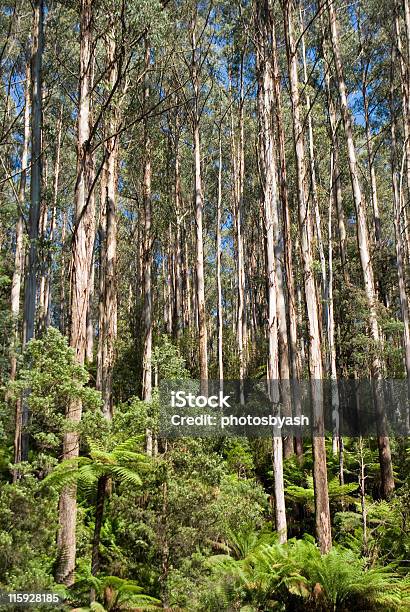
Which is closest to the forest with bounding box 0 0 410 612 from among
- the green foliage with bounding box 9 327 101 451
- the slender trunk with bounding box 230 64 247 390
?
the green foliage with bounding box 9 327 101 451

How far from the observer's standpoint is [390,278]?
61.9 ft

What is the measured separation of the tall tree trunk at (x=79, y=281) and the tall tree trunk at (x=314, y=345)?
11.0ft

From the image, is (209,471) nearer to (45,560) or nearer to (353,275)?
(45,560)

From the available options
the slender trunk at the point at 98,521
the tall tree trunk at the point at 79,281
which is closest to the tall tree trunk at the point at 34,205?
the tall tree trunk at the point at 79,281

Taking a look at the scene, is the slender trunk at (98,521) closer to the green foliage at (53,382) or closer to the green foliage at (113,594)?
the green foliage at (113,594)

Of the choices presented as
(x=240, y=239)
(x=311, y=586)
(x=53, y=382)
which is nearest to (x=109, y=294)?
(x=53, y=382)

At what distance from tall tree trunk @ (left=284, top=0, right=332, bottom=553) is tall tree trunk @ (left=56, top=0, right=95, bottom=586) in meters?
3.35

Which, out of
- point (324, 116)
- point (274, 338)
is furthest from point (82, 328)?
point (324, 116)

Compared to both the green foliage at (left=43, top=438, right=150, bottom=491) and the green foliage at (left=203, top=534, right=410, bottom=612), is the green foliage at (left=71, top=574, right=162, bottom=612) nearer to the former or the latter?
the green foliage at (left=203, top=534, right=410, bottom=612)

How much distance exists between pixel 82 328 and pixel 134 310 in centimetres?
1071

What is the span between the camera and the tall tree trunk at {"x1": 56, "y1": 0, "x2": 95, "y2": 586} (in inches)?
253

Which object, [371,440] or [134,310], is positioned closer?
[371,440]

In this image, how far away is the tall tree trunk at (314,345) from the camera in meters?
8.59

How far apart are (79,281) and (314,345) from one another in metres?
3.72
